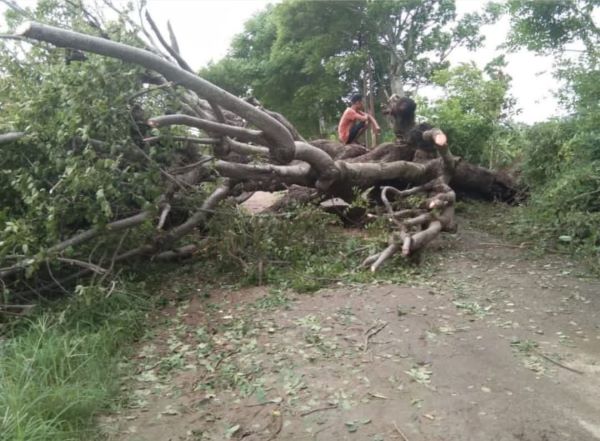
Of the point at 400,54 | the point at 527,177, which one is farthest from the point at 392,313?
the point at 400,54

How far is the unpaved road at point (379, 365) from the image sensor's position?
234 centimetres

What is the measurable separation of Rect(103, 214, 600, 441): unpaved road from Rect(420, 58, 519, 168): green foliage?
16.2 feet

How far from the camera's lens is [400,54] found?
14.2 m

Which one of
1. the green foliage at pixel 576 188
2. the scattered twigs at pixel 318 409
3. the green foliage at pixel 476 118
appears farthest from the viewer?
the green foliage at pixel 476 118

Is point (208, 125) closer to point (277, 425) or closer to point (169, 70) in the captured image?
point (169, 70)

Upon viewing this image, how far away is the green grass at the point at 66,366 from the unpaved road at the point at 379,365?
173 millimetres

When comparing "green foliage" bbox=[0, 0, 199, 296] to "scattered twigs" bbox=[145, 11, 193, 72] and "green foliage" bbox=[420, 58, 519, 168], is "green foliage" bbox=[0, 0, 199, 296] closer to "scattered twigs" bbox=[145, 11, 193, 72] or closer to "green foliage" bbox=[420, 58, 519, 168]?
"scattered twigs" bbox=[145, 11, 193, 72]

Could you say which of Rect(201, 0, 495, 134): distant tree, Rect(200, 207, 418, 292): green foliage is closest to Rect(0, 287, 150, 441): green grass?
Rect(200, 207, 418, 292): green foliage

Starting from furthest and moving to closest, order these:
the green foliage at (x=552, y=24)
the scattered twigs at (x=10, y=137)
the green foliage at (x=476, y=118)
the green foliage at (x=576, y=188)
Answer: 1. the green foliage at (x=476, y=118)
2. the green foliage at (x=552, y=24)
3. the green foliage at (x=576, y=188)
4. the scattered twigs at (x=10, y=137)

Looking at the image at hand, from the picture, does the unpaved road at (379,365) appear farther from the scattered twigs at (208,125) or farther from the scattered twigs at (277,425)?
the scattered twigs at (208,125)

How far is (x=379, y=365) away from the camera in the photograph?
291 cm

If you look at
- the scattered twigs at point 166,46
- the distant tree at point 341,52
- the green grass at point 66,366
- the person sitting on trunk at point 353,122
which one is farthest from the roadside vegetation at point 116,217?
the distant tree at point 341,52

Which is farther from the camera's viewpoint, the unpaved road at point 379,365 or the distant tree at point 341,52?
the distant tree at point 341,52

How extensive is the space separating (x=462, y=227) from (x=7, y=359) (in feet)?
19.5
